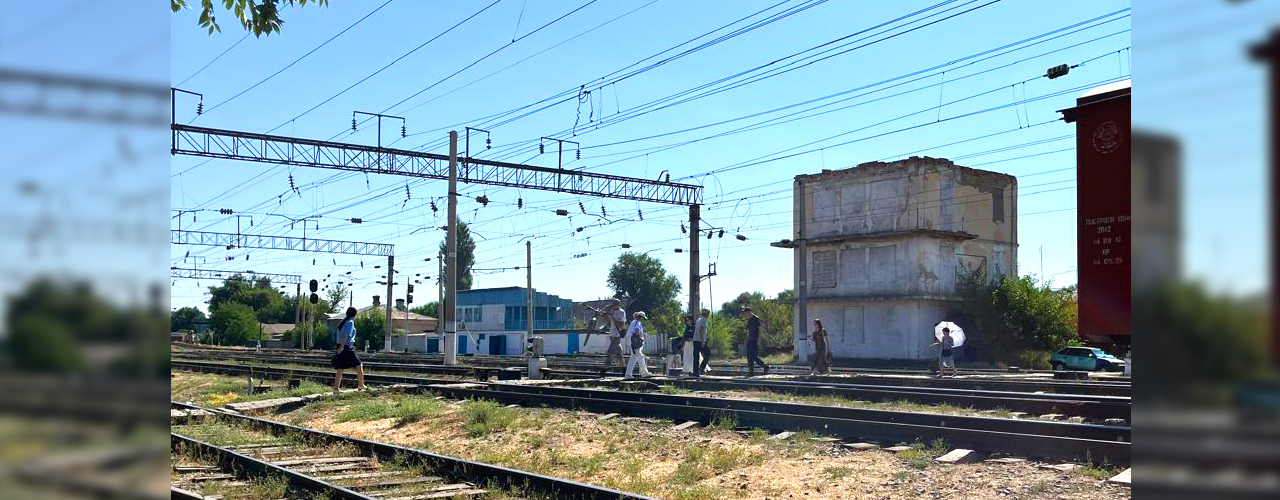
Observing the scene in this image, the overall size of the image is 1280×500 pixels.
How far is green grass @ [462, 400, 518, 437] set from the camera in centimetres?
1303

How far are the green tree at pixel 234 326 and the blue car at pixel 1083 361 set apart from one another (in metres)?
70.9

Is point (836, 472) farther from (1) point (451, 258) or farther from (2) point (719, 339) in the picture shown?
(2) point (719, 339)

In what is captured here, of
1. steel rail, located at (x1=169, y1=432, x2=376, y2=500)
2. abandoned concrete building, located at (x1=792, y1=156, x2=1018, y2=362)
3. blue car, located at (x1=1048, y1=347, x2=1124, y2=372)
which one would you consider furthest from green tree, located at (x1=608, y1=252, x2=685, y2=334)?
steel rail, located at (x1=169, y1=432, x2=376, y2=500)

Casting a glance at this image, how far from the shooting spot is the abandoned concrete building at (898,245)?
4493 centimetres

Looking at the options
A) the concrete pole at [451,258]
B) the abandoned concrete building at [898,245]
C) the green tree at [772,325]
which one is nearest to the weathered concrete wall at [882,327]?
the abandoned concrete building at [898,245]

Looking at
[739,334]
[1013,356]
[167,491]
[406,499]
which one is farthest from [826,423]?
[739,334]

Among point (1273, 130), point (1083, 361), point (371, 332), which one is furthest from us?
point (371, 332)

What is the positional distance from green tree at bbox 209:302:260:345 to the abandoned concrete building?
189ft

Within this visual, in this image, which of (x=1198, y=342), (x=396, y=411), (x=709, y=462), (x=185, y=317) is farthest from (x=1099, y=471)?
(x=185, y=317)

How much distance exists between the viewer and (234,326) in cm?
8650

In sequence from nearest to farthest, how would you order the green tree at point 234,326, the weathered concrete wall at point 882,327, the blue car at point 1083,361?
1. the blue car at point 1083,361
2. the weathered concrete wall at point 882,327
3. the green tree at point 234,326

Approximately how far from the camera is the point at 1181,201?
3.39 ft

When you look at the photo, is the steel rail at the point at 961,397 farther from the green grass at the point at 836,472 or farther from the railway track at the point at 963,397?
the green grass at the point at 836,472

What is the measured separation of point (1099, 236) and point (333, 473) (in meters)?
7.43
